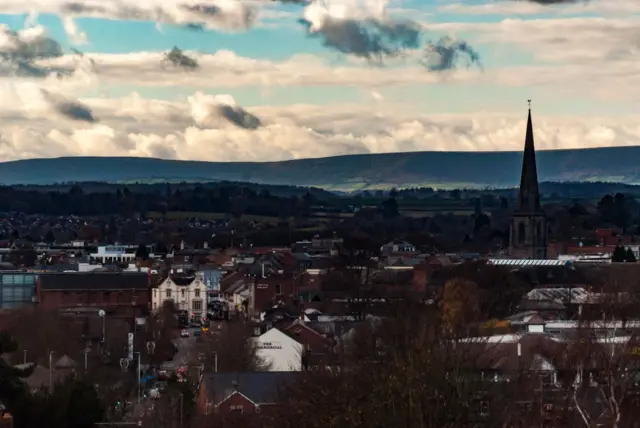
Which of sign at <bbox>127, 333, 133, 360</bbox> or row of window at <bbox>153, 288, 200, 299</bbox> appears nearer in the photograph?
sign at <bbox>127, 333, 133, 360</bbox>

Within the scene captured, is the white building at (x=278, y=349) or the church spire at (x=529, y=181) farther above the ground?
the church spire at (x=529, y=181)

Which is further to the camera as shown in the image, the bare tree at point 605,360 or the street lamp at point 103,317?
the street lamp at point 103,317

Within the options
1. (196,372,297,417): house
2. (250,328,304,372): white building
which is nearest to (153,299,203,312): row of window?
(250,328,304,372): white building

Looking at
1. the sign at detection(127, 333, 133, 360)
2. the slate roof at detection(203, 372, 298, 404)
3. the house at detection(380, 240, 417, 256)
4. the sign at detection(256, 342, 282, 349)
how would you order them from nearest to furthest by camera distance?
1. the slate roof at detection(203, 372, 298, 404)
2. the sign at detection(256, 342, 282, 349)
3. the sign at detection(127, 333, 133, 360)
4. the house at detection(380, 240, 417, 256)

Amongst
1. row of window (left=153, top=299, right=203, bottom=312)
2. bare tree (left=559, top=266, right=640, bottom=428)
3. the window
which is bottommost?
row of window (left=153, top=299, right=203, bottom=312)

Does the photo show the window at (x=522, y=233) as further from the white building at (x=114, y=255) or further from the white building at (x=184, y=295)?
the white building at (x=184, y=295)

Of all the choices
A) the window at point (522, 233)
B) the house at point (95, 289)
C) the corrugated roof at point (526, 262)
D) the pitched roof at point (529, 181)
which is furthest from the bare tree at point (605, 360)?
the pitched roof at point (529, 181)

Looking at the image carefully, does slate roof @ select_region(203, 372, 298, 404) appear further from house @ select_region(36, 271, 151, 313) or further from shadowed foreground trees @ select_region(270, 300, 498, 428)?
house @ select_region(36, 271, 151, 313)
